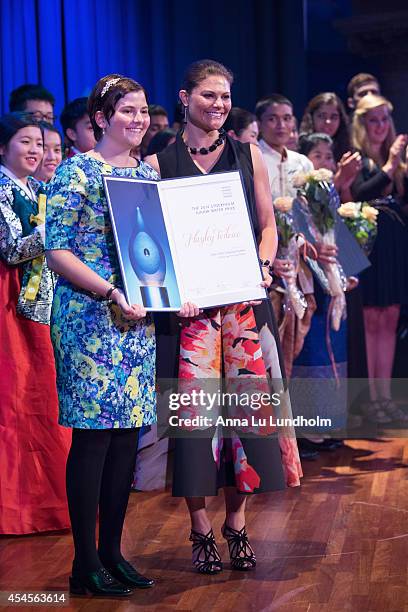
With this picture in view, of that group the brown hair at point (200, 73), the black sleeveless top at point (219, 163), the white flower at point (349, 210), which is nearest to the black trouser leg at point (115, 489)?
the black sleeveless top at point (219, 163)

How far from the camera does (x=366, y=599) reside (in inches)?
125

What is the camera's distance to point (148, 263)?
318 centimetres

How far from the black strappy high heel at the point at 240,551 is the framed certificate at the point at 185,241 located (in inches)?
28.8

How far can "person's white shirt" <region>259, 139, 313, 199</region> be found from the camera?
16.4 ft

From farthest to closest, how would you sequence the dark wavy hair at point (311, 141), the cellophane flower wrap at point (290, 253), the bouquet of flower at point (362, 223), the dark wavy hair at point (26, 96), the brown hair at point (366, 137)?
1. the brown hair at point (366, 137)
2. the dark wavy hair at point (311, 141)
3. the bouquet of flower at point (362, 223)
4. the cellophane flower wrap at point (290, 253)
5. the dark wavy hair at point (26, 96)

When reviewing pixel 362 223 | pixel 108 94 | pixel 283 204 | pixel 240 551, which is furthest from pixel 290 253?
pixel 108 94

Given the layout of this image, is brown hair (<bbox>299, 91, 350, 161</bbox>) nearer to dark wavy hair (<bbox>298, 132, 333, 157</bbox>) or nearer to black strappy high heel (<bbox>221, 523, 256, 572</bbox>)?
dark wavy hair (<bbox>298, 132, 333, 157</bbox>)

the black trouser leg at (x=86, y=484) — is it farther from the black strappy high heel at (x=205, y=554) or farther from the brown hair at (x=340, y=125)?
the brown hair at (x=340, y=125)

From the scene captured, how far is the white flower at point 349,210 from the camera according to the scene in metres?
5.11

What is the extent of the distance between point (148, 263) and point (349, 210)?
2125mm

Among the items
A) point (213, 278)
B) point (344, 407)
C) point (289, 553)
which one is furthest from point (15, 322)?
point (344, 407)

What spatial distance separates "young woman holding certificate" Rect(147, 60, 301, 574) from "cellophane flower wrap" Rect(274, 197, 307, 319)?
131cm

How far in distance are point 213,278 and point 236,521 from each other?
772 mm

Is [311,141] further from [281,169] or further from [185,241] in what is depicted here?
[185,241]
